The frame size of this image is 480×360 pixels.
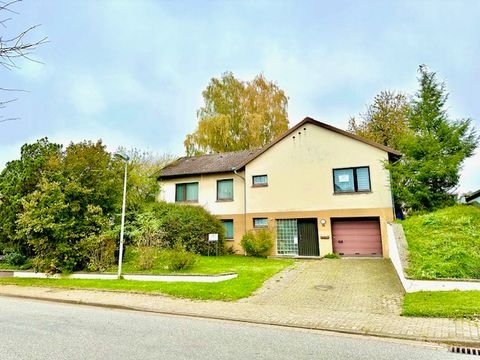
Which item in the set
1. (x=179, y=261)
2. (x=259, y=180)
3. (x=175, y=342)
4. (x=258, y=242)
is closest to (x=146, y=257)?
(x=179, y=261)

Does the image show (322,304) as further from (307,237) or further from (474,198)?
(474,198)

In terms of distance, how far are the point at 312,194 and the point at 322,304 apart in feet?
36.1

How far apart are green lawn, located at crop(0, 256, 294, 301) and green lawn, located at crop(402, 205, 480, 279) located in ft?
18.1

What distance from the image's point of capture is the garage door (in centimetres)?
1847

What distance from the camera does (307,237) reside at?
19766 mm

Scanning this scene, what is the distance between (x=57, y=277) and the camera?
15.6 metres

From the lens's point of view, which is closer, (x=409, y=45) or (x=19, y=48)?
(x=19, y=48)

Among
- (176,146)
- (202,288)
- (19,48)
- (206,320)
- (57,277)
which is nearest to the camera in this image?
(19,48)

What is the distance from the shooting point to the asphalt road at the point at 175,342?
17.7 ft

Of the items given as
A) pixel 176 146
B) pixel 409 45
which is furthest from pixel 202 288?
pixel 176 146

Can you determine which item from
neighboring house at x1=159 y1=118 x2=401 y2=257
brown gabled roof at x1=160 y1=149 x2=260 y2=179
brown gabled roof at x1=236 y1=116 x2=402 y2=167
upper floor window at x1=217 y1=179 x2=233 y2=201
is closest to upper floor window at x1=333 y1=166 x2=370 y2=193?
neighboring house at x1=159 y1=118 x2=401 y2=257

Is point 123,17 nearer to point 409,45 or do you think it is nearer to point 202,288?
point 202,288

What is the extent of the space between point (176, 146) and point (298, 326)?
26.6 metres

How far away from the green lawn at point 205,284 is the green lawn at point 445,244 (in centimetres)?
552
